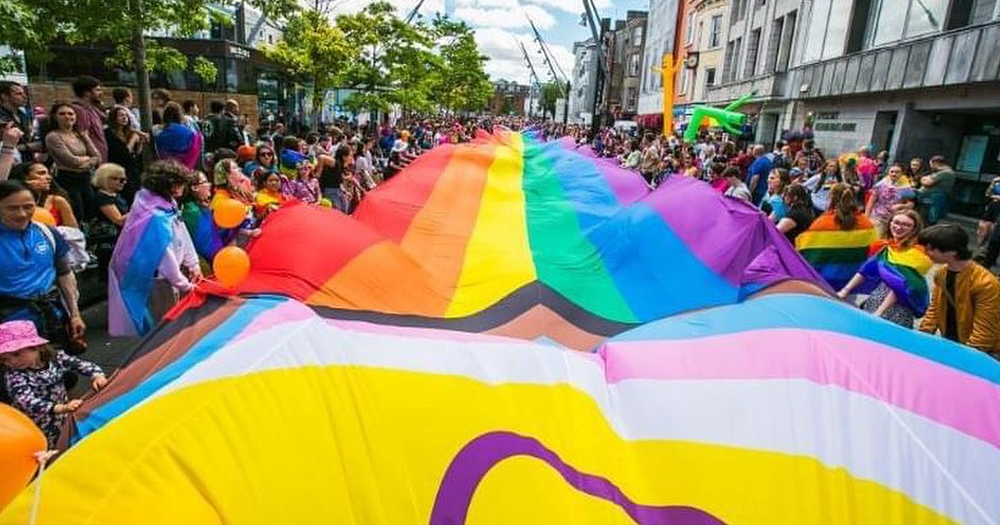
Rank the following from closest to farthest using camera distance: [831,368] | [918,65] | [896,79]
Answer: [831,368]
[918,65]
[896,79]

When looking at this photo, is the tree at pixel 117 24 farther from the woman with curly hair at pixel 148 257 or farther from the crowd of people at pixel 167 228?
the woman with curly hair at pixel 148 257

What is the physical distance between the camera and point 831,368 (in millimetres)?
2246

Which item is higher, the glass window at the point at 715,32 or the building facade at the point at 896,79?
the glass window at the point at 715,32

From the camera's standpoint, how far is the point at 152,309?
12.2 ft

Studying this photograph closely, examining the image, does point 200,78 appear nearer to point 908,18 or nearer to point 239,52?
point 239,52

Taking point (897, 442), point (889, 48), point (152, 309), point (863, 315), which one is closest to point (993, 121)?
point (889, 48)

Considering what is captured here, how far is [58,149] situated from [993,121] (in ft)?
46.4

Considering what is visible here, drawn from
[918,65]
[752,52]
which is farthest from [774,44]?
[918,65]

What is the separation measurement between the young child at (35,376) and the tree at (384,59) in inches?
489

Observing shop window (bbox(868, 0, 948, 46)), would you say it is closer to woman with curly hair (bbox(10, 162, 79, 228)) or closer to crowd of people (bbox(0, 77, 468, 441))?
crowd of people (bbox(0, 77, 468, 441))

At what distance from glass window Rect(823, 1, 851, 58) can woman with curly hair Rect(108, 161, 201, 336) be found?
1626 cm

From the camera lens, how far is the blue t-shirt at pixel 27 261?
2799 mm

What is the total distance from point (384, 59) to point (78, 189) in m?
13.1

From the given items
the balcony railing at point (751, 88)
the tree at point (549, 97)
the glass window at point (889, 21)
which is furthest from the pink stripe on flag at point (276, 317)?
the tree at point (549, 97)
